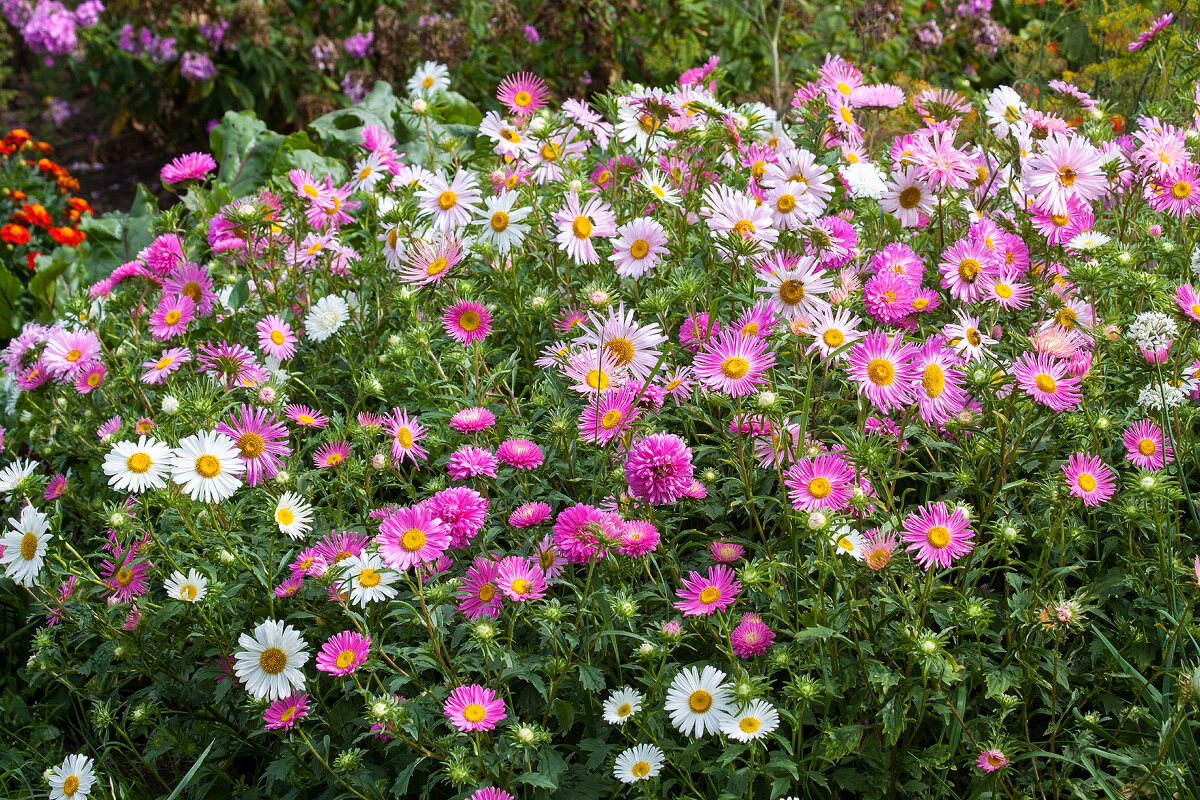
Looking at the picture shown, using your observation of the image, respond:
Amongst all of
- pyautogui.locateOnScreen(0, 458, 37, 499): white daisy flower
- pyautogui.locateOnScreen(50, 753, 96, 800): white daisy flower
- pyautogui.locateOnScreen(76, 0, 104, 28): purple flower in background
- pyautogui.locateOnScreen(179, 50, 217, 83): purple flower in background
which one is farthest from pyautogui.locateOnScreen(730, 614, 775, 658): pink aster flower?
pyautogui.locateOnScreen(76, 0, 104, 28): purple flower in background

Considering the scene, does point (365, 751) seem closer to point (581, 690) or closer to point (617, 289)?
point (581, 690)

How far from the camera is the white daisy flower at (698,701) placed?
151 centimetres

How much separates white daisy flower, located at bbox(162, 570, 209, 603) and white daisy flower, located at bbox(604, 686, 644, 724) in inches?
30.8

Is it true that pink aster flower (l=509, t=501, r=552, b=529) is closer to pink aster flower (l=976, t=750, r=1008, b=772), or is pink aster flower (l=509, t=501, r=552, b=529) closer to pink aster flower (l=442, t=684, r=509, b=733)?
pink aster flower (l=442, t=684, r=509, b=733)

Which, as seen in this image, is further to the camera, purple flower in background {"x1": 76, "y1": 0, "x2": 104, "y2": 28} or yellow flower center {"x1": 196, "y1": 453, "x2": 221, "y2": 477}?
purple flower in background {"x1": 76, "y1": 0, "x2": 104, "y2": 28}

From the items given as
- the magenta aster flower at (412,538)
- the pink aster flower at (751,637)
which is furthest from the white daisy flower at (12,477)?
the pink aster flower at (751,637)

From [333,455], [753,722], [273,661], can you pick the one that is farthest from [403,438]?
[753,722]

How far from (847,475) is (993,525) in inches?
10.6

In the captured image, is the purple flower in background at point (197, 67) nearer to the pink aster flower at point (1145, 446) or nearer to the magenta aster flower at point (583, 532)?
the magenta aster flower at point (583, 532)

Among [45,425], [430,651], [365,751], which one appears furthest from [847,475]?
[45,425]

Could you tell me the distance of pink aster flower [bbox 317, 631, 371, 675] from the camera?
59.4 inches

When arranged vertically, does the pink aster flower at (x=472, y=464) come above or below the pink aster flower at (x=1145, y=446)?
below

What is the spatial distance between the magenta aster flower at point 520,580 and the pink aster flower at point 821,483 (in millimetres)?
445

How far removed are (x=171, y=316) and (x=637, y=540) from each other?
4.95 feet
